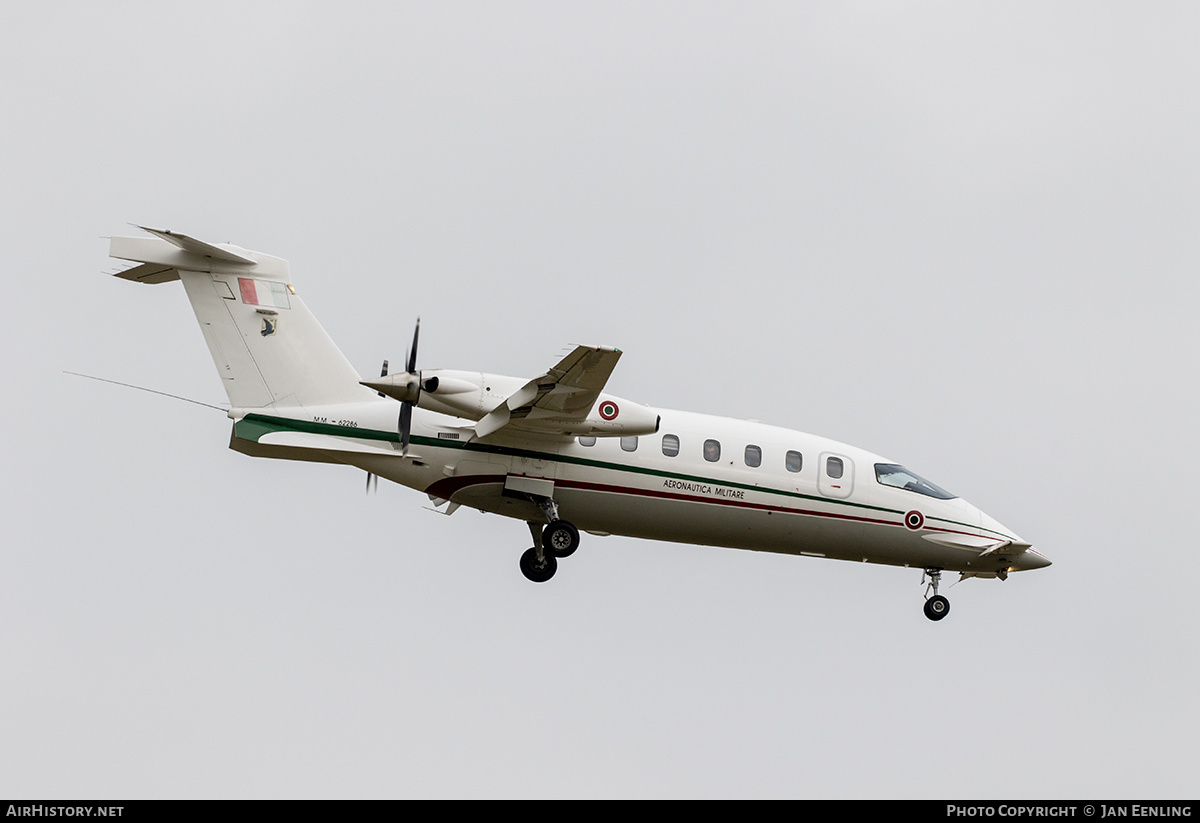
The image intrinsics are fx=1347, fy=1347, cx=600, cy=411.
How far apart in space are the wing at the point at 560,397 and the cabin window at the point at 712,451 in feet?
13.7

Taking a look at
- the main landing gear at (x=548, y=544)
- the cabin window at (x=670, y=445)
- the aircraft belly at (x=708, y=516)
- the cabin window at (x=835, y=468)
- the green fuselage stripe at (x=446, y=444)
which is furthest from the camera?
the cabin window at (x=835, y=468)

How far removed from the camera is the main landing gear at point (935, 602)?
35094 millimetres

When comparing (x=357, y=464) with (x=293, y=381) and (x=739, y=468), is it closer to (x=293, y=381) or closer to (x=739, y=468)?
(x=293, y=381)

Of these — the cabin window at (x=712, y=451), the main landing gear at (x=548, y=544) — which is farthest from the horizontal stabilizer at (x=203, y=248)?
the cabin window at (x=712, y=451)

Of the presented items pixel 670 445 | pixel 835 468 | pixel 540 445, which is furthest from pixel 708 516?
pixel 540 445

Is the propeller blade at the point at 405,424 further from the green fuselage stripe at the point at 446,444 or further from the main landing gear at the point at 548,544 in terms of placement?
the main landing gear at the point at 548,544

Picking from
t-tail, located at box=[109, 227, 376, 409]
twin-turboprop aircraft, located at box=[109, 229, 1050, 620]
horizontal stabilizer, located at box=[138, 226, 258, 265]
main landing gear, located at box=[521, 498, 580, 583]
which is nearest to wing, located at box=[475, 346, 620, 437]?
twin-turboprop aircraft, located at box=[109, 229, 1050, 620]

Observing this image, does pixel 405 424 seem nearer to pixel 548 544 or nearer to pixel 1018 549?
pixel 548 544

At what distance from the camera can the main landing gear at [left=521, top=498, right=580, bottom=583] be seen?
30672 millimetres

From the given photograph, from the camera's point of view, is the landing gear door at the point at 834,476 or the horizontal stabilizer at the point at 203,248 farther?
the landing gear door at the point at 834,476

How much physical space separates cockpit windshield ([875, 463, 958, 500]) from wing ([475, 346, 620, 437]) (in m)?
→ 9.00

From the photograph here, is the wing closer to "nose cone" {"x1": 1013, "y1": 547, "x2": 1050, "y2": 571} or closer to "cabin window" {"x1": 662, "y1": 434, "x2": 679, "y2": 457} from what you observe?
"cabin window" {"x1": 662, "y1": 434, "x2": 679, "y2": 457}

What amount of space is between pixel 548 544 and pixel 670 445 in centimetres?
366

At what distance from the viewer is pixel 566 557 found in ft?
102
